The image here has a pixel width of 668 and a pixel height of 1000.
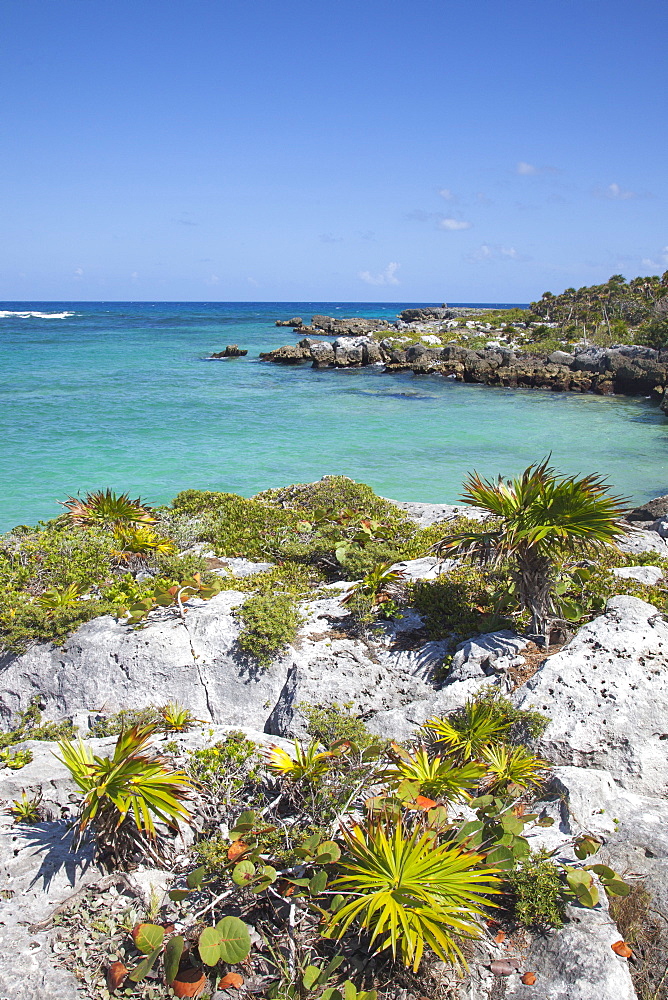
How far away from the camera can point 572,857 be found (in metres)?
4.48

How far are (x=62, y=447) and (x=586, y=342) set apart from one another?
146 ft

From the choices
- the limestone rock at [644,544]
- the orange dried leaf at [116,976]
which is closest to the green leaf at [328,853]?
the orange dried leaf at [116,976]

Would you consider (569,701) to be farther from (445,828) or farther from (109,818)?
(109,818)

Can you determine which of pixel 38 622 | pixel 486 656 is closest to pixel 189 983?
pixel 486 656

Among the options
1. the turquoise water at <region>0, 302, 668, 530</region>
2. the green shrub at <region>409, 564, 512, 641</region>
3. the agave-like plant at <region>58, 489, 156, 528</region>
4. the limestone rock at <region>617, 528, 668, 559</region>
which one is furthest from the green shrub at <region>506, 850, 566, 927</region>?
the turquoise water at <region>0, 302, 668, 530</region>

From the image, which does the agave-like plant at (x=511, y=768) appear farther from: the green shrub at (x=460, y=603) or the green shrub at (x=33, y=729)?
the green shrub at (x=33, y=729)

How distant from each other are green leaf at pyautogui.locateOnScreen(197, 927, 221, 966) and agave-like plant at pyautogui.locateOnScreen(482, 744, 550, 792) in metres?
2.35

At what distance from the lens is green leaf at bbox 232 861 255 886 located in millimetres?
3969

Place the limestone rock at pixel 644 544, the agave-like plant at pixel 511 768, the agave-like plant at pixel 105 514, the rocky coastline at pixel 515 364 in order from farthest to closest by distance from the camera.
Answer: the rocky coastline at pixel 515 364 → the agave-like plant at pixel 105 514 → the limestone rock at pixel 644 544 → the agave-like plant at pixel 511 768

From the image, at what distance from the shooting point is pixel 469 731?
555 centimetres

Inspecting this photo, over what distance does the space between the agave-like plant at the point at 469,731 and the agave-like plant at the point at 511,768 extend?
12 centimetres

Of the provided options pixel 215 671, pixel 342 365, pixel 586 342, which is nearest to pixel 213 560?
pixel 215 671

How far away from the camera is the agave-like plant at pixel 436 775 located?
479cm

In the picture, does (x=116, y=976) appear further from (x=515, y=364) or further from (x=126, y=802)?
(x=515, y=364)
